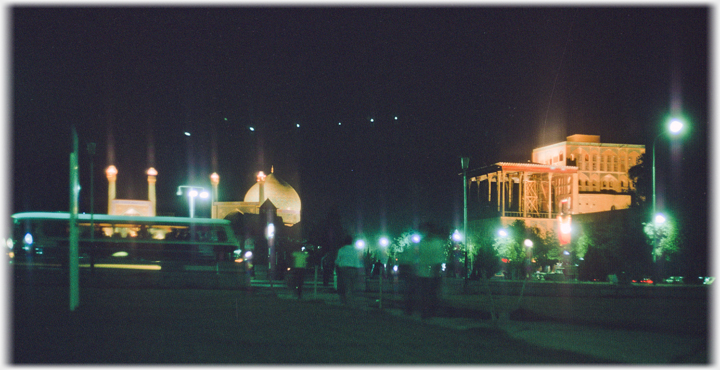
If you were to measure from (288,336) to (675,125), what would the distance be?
1326cm

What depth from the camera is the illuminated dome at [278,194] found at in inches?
4500

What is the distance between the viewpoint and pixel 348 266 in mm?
14070

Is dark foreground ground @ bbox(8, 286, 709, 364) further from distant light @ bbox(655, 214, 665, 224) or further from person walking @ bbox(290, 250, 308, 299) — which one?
distant light @ bbox(655, 214, 665, 224)

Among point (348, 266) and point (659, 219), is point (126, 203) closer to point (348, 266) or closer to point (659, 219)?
point (659, 219)

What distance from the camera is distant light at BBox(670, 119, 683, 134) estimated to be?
17.5m

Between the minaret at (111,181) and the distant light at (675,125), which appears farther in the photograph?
the minaret at (111,181)

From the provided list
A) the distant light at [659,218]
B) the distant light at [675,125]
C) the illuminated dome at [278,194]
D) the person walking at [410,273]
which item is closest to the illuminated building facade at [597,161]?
the illuminated dome at [278,194]

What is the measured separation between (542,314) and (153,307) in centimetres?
722

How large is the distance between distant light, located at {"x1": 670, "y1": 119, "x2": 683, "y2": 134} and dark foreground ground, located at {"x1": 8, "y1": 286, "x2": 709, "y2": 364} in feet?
21.1

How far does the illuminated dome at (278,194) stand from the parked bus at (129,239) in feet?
264

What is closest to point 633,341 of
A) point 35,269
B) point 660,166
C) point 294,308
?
point 294,308

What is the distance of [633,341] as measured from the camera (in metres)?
8.34

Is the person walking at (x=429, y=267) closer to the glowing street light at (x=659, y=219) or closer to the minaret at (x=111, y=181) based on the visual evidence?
the glowing street light at (x=659, y=219)

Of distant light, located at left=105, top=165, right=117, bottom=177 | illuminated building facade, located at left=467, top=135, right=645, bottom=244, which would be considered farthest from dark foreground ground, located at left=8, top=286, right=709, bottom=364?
illuminated building facade, located at left=467, top=135, right=645, bottom=244
